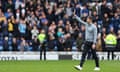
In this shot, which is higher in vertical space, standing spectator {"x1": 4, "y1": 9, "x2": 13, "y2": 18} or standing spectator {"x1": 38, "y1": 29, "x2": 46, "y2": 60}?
standing spectator {"x1": 4, "y1": 9, "x2": 13, "y2": 18}

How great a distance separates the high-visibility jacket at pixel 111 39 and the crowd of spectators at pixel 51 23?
542 millimetres

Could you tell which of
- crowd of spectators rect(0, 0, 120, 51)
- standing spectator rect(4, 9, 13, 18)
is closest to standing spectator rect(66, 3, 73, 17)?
crowd of spectators rect(0, 0, 120, 51)

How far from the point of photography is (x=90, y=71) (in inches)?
760

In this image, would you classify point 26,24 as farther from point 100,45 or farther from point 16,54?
point 100,45

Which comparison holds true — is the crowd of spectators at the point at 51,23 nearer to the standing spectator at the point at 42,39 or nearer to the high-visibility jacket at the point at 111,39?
the standing spectator at the point at 42,39

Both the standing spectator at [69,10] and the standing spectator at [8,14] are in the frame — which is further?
the standing spectator at [69,10]

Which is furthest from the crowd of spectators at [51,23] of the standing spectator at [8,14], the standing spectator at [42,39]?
the standing spectator at [42,39]

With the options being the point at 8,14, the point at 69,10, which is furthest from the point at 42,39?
the point at 69,10

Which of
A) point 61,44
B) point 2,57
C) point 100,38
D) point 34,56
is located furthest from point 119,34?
point 2,57

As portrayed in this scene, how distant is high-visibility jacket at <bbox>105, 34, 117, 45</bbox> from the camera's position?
28.9 m

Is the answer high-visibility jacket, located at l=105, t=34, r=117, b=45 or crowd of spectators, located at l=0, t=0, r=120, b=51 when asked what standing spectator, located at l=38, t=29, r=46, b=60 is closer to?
crowd of spectators, located at l=0, t=0, r=120, b=51

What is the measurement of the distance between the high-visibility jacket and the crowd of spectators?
1.78ft

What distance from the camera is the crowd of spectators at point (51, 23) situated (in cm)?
2886

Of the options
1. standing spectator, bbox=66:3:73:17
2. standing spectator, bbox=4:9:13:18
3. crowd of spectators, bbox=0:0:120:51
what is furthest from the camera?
standing spectator, bbox=66:3:73:17
